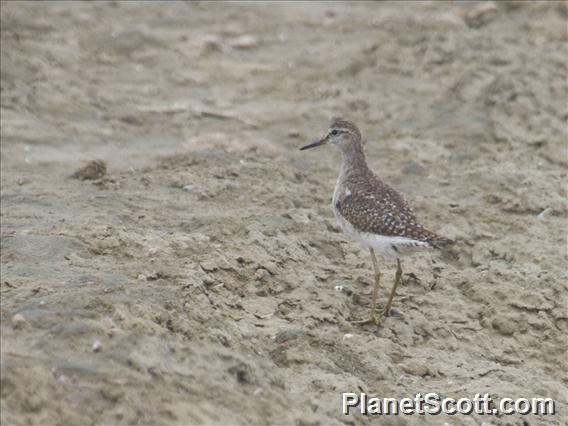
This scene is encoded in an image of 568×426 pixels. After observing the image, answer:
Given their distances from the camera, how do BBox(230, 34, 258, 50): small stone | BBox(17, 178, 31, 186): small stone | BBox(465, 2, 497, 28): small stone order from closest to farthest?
1. BBox(17, 178, 31, 186): small stone
2. BBox(230, 34, 258, 50): small stone
3. BBox(465, 2, 497, 28): small stone

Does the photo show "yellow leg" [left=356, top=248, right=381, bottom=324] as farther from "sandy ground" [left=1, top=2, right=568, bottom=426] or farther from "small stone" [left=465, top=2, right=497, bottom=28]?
"small stone" [left=465, top=2, right=497, bottom=28]

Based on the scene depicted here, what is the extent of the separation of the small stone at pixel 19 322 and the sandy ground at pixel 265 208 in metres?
0.05

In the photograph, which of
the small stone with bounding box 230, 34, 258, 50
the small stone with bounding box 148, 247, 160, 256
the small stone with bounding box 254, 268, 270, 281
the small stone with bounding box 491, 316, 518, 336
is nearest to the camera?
the small stone with bounding box 148, 247, 160, 256

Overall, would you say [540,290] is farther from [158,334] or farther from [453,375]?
[158,334]

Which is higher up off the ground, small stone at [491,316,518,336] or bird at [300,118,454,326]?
bird at [300,118,454,326]

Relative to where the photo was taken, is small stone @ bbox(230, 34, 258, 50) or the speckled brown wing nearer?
the speckled brown wing

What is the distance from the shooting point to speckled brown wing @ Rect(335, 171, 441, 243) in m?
7.30

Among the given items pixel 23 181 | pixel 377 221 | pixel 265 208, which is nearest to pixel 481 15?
pixel 265 208

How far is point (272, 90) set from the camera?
1191 centimetres

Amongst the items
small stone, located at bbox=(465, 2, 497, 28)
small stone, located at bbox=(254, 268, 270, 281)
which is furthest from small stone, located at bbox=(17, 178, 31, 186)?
small stone, located at bbox=(465, 2, 497, 28)

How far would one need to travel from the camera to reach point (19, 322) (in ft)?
18.3

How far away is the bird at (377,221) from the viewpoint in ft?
23.8

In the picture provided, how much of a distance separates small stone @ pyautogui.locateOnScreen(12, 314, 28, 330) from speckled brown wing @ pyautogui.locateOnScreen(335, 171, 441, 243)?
2.87 metres

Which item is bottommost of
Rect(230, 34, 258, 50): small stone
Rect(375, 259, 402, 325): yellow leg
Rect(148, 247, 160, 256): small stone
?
Rect(375, 259, 402, 325): yellow leg
